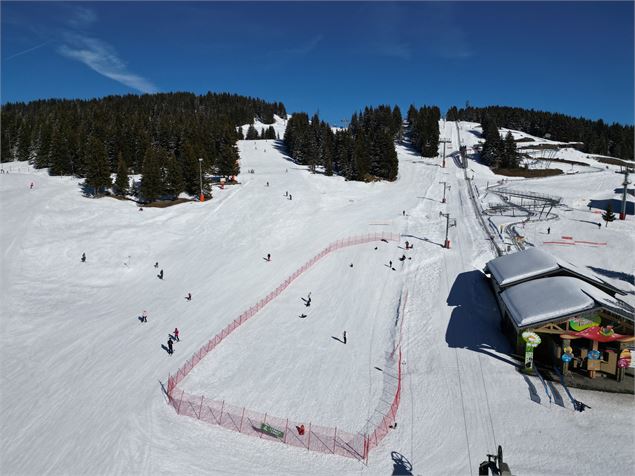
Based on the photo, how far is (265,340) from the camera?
25.8 meters

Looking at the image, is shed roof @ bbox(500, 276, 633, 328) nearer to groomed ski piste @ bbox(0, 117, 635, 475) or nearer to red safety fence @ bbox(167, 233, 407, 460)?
groomed ski piste @ bbox(0, 117, 635, 475)

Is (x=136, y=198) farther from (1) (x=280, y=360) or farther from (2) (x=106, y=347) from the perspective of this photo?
(1) (x=280, y=360)

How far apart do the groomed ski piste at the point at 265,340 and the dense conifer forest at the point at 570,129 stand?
79123 mm

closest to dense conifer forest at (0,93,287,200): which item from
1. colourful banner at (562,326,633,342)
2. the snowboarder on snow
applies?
the snowboarder on snow

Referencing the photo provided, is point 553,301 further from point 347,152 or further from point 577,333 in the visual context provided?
point 347,152

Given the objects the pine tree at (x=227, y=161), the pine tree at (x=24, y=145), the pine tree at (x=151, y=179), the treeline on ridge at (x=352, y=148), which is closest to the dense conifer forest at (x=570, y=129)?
the treeline on ridge at (x=352, y=148)

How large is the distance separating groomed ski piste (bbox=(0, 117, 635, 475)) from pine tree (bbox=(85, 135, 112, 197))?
3.29 meters

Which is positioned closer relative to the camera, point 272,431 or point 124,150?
point 272,431

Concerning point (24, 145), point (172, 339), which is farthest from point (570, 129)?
point (24, 145)

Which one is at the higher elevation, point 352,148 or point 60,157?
point 352,148

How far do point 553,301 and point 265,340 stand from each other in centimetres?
1694

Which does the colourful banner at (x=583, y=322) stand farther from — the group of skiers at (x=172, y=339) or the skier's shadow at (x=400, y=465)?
the group of skiers at (x=172, y=339)

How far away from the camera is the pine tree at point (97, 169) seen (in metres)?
56.7

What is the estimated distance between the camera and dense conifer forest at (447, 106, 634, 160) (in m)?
116
